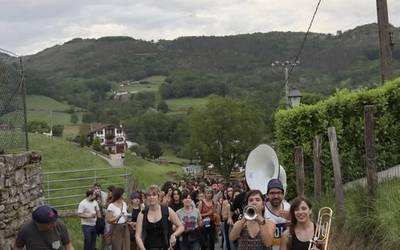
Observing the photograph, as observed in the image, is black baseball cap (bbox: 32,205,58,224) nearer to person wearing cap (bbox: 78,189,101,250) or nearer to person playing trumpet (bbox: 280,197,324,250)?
person playing trumpet (bbox: 280,197,324,250)

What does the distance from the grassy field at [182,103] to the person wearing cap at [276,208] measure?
107 metres

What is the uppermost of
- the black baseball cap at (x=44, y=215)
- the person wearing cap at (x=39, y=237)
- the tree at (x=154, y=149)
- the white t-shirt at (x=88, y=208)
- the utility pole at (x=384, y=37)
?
the utility pole at (x=384, y=37)

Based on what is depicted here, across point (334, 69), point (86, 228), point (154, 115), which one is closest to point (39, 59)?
point (154, 115)

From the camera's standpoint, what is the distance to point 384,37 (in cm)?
1512

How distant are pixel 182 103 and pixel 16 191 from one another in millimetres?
112512

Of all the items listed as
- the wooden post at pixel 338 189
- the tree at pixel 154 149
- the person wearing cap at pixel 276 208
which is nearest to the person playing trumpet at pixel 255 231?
the person wearing cap at pixel 276 208

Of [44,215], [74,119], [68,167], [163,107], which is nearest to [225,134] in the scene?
[74,119]

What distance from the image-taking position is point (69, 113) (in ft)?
330

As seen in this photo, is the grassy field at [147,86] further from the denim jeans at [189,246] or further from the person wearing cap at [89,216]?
the denim jeans at [189,246]

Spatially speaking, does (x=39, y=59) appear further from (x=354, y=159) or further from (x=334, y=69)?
(x=354, y=159)

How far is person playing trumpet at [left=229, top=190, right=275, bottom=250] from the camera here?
6.21m

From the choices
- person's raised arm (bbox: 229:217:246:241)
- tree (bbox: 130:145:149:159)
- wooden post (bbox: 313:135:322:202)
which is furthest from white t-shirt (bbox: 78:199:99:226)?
tree (bbox: 130:145:149:159)

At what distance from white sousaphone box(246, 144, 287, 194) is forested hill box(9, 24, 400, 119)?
2141 inches

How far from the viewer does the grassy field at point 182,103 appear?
116688mm
